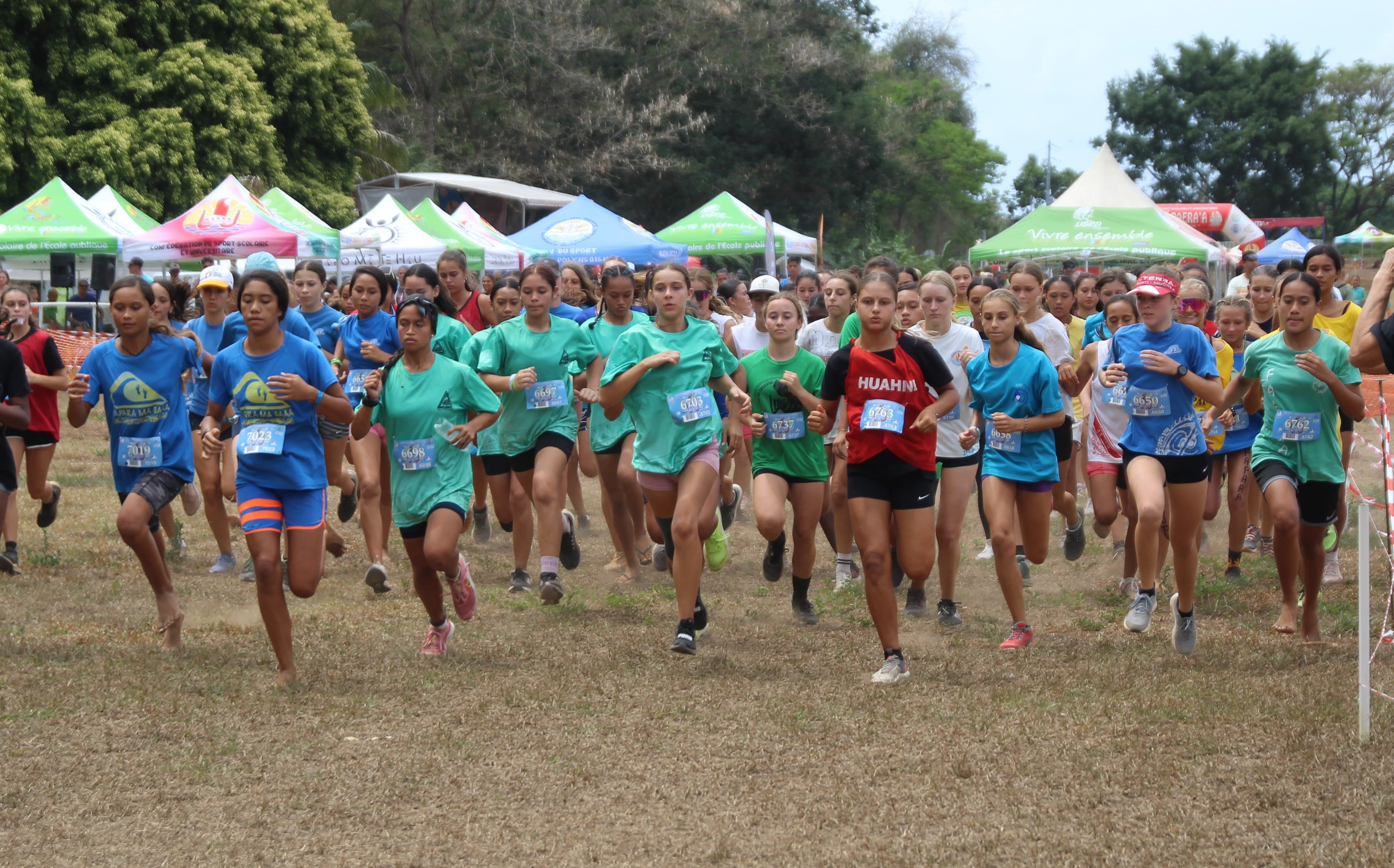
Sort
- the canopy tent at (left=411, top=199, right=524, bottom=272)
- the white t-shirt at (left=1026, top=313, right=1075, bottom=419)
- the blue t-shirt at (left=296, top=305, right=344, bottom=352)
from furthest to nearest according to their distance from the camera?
1. the canopy tent at (left=411, top=199, right=524, bottom=272)
2. the blue t-shirt at (left=296, top=305, right=344, bottom=352)
3. the white t-shirt at (left=1026, top=313, right=1075, bottom=419)

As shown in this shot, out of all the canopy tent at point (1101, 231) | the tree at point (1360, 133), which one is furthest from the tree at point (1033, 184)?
the canopy tent at point (1101, 231)

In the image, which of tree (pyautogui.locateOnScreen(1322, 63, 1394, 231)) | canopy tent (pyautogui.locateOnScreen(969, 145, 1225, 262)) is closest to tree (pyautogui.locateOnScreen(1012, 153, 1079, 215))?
tree (pyautogui.locateOnScreen(1322, 63, 1394, 231))

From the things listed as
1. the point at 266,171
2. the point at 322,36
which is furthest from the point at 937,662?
the point at 322,36

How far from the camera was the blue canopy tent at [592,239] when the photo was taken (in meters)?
23.0

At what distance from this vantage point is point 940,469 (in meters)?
8.23

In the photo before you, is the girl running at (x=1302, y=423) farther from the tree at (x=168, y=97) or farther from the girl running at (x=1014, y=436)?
Result: the tree at (x=168, y=97)

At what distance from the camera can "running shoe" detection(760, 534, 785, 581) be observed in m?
8.27

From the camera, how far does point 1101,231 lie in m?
27.0

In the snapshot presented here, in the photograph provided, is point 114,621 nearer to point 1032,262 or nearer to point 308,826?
point 308,826

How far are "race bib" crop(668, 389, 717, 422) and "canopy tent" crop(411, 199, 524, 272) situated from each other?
15102 mm

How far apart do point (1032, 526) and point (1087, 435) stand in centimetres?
200

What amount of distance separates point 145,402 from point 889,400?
146 inches

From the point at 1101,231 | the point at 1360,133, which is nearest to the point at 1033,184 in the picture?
the point at 1360,133

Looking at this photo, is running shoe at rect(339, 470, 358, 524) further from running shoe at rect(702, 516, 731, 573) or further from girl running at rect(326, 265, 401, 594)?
running shoe at rect(702, 516, 731, 573)
